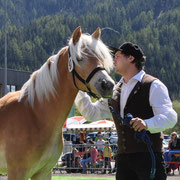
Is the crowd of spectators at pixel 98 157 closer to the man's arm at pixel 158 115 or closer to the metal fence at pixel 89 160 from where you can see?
the metal fence at pixel 89 160

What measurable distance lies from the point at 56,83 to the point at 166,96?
1.54 meters

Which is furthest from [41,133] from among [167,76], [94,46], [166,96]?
[167,76]

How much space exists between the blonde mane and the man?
0.15m

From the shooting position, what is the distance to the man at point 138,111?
14.4 ft

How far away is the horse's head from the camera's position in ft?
15.7

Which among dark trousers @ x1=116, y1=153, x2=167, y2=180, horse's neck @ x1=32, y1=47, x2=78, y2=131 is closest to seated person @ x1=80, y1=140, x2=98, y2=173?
horse's neck @ x1=32, y1=47, x2=78, y2=131

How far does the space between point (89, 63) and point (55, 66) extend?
64 cm

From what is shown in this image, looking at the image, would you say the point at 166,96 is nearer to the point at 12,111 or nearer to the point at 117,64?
the point at 117,64

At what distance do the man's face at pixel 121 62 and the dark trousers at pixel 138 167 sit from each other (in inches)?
37.1

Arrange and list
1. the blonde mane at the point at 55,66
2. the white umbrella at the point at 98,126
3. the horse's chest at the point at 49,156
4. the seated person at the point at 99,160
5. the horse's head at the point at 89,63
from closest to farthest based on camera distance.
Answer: the horse's head at the point at 89,63 → the blonde mane at the point at 55,66 → the horse's chest at the point at 49,156 → the seated person at the point at 99,160 → the white umbrella at the point at 98,126

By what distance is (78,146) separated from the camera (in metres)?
19.9

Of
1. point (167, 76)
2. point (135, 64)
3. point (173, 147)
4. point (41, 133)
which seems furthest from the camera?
point (167, 76)

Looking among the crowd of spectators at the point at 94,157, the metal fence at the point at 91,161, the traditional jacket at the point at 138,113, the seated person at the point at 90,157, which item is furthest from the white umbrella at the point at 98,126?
the traditional jacket at the point at 138,113

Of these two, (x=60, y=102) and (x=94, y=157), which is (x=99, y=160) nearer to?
(x=94, y=157)
